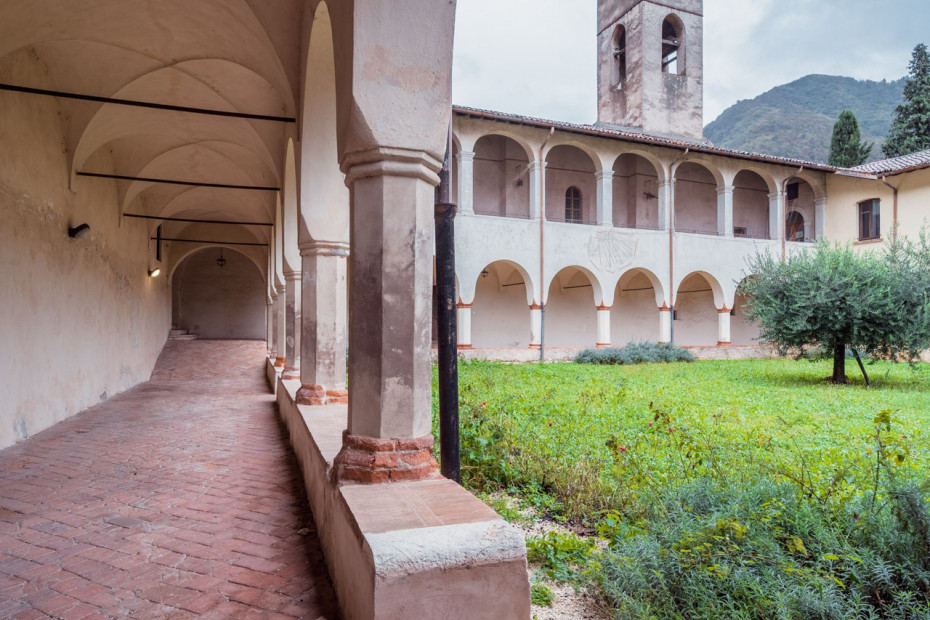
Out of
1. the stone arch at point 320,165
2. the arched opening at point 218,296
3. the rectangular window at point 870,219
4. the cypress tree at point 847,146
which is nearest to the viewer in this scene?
the stone arch at point 320,165

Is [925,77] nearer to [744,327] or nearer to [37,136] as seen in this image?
[744,327]

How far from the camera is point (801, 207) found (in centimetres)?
2277

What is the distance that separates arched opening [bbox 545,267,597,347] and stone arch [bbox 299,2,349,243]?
16630mm

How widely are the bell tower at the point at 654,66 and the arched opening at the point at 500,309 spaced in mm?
8585

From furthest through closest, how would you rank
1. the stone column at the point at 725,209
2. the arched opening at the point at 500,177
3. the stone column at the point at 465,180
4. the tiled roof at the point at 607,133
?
the stone column at the point at 725,209, the arched opening at the point at 500,177, the stone column at the point at 465,180, the tiled roof at the point at 607,133

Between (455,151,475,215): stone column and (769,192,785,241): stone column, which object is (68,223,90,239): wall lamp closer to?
(455,151,475,215): stone column

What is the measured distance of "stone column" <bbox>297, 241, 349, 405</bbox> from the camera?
18.9 ft

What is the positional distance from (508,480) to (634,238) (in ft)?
50.6

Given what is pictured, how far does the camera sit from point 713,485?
11.9ft

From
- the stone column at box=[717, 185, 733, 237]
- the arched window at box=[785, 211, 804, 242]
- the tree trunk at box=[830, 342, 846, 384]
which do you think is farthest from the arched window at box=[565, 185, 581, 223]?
the tree trunk at box=[830, 342, 846, 384]

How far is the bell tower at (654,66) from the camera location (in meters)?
23.2

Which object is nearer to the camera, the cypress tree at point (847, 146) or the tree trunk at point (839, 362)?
the tree trunk at point (839, 362)

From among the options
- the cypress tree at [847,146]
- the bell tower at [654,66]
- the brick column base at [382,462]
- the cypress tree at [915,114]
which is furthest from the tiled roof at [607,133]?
the brick column base at [382,462]

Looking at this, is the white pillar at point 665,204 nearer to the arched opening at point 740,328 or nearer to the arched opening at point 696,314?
the arched opening at point 696,314
